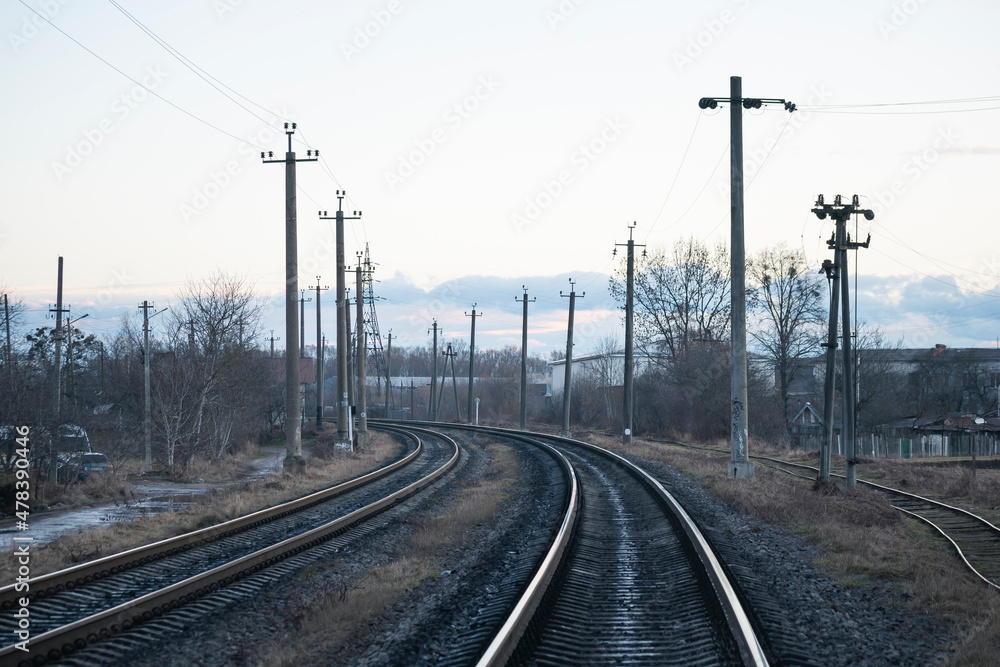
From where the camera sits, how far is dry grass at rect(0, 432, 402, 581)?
9.90 meters

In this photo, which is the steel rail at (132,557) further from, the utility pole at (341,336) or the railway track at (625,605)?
the utility pole at (341,336)

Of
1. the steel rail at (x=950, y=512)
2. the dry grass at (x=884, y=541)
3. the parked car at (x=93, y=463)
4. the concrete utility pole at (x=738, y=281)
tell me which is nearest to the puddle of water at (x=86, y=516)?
the parked car at (x=93, y=463)

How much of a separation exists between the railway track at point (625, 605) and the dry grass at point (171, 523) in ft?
19.3

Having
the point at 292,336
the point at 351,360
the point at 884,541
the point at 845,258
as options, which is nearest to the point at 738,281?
the point at 845,258

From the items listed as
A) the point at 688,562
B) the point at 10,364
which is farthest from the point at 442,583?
the point at 10,364

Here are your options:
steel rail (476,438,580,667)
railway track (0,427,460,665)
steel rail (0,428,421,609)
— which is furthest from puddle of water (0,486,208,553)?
steel rail (476,438,580,667)

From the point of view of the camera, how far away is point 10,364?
832 inches

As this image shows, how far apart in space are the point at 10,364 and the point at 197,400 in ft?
31.3

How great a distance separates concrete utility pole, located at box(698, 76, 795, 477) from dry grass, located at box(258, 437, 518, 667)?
7213mm

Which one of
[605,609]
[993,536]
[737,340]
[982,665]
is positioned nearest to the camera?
[982,665]

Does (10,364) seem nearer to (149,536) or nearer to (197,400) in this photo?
(197,400)

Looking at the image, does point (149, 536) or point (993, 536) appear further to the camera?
point (993, 536)

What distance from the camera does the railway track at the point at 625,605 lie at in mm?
6059

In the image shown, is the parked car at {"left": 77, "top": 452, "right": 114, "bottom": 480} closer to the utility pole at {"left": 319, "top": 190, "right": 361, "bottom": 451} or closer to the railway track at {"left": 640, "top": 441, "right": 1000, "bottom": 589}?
the utility pole at {"left": 319, "top": 190, "right": 361, "bottom": 451}
